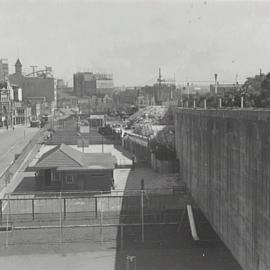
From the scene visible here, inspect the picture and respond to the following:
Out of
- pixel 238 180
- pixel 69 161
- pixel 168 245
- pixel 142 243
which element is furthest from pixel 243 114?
pixel 69 161

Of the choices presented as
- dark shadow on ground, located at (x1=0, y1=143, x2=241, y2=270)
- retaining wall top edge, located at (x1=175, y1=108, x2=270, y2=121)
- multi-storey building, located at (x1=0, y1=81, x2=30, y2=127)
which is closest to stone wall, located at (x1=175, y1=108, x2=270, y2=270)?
retaining wall top edge, located at (x1=175, y1=108, x2=270, y2=121)

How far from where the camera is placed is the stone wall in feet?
51.1

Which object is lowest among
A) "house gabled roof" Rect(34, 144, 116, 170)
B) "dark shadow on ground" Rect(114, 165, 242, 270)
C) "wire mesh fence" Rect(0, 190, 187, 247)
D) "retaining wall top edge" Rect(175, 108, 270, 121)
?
"dark shadow on ground" Rect(114, 165, 242, 270)

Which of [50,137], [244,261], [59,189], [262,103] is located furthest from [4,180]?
[50,137]

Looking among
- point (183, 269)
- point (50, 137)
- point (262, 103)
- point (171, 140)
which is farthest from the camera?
point (50, 137)

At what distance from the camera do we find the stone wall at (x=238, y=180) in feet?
51.1

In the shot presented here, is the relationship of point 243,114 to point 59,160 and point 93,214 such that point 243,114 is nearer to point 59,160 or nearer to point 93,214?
point 93,214

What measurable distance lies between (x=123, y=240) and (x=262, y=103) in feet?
51.9

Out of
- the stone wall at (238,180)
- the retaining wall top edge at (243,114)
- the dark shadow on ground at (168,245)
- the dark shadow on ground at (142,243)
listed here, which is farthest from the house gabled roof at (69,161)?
the retaining wall top edge at (243,114)

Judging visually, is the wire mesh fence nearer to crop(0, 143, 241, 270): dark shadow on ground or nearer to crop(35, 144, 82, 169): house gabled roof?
crop(0, 143, 241, 270): dark shadow on ground

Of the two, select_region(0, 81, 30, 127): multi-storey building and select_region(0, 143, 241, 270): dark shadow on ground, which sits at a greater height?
select_region(0, 81, 30, 127): multi-storey building

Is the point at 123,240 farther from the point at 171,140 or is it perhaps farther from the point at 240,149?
the point at 171,140

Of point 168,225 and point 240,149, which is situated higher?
point 240,149

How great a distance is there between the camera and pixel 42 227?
957 inches
